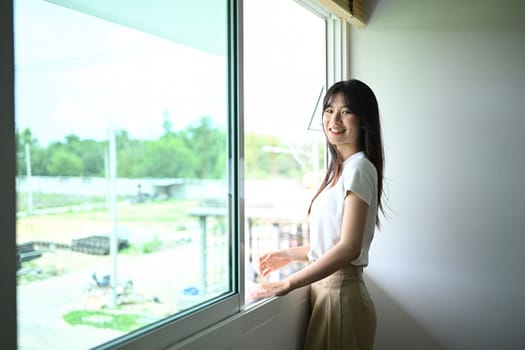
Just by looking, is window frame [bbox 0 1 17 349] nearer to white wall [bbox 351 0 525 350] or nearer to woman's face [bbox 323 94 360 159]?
woman's face [bbox 323 94 360 159]

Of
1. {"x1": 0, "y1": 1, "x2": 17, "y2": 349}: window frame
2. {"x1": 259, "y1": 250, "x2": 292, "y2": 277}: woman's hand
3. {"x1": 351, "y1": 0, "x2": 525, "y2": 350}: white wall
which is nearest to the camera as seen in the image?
{"x1": 0, "y1": 1, "x2": 17, "y2": 349}: window frame

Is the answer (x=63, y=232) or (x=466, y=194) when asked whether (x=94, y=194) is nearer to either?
(x=63, y=232)

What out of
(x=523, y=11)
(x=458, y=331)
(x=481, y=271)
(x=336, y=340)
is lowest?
(x=458, y=331)

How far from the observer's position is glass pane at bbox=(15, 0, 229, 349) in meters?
1.00

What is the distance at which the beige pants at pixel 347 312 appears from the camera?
5.44 feet

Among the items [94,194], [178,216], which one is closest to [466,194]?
[178,216]

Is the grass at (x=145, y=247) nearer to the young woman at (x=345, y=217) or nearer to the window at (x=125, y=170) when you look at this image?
the window at (x=125, y=170)

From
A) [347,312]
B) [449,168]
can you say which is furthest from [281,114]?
[347,312]

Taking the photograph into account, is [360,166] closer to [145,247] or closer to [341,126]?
[341,126]

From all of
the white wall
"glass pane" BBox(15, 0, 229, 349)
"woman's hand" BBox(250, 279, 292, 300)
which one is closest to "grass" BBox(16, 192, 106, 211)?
"glass pane" BBox(15, 0, 229, 349)

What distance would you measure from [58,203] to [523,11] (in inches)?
78.5

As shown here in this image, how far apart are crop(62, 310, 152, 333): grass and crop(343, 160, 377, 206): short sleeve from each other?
76 cm

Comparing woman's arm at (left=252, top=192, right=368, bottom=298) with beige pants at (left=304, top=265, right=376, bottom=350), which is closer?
woman's arm at (left=252, top=192, right=368, bottom=298)

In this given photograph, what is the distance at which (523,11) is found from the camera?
201 cm
